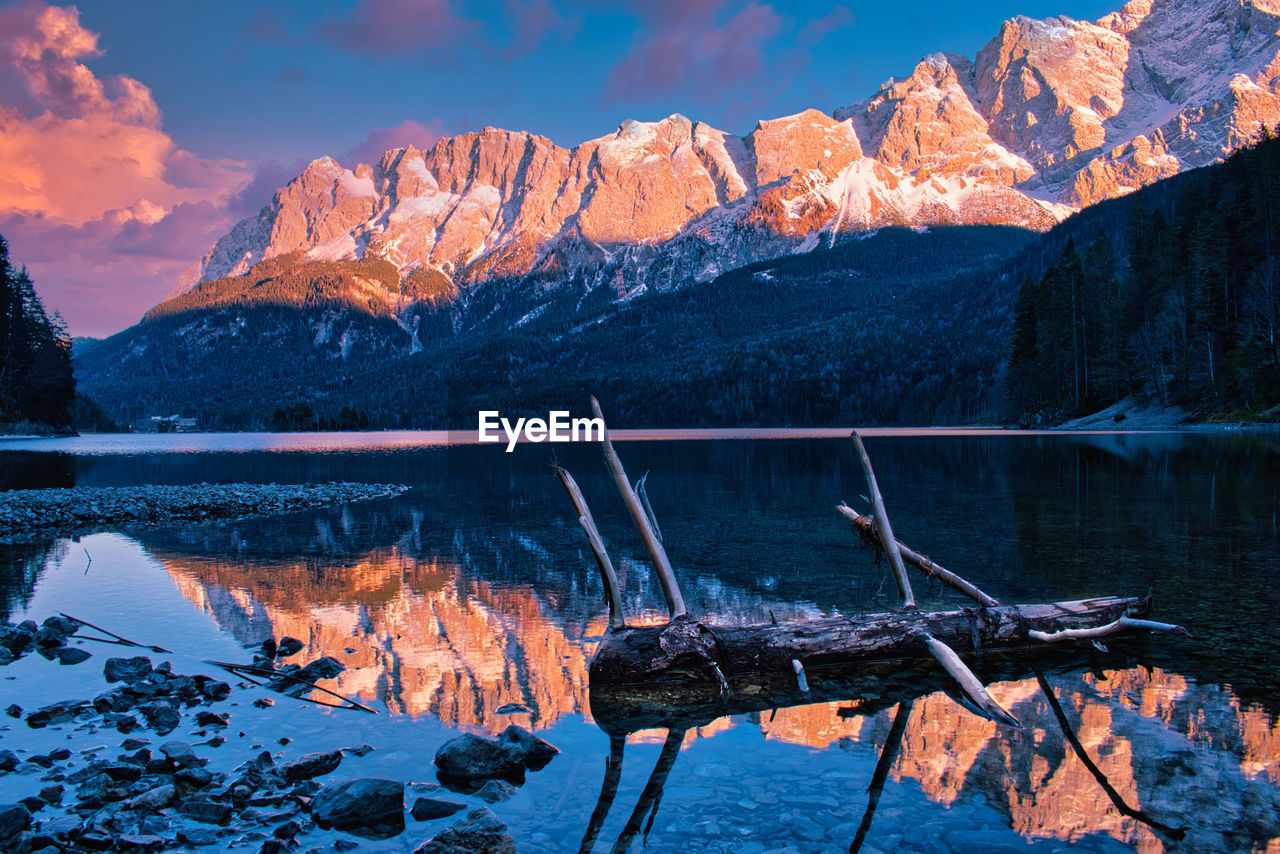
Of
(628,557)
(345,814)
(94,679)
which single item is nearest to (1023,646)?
(345,814)

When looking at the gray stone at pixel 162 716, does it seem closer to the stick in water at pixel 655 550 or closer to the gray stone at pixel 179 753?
the gray stone at pixel 179 753

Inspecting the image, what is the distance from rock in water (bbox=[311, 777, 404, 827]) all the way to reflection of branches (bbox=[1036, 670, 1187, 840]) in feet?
22.5

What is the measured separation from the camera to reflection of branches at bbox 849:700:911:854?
6.50 meters

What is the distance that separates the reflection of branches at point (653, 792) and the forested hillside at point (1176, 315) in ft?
242

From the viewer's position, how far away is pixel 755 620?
530 inches

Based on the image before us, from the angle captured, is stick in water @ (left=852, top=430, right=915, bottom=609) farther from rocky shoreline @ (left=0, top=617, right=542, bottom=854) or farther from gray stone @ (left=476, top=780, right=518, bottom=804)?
gray stone @ (left=476, top=780, right=518, bottom=804)

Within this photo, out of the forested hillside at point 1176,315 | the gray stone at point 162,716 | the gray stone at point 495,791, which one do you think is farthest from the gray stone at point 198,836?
the forested hillside at point 1176,315

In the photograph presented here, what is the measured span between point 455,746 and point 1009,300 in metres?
215

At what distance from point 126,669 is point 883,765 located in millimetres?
10734

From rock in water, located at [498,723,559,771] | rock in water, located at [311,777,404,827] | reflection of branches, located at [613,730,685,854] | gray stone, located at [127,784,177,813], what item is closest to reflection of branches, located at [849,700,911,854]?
reflection of branches, located at [613,730,685,854]

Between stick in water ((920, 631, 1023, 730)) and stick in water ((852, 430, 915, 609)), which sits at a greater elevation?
stick in water ((852, 430, 915, 609))

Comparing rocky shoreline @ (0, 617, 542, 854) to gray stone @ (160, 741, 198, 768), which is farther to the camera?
gray stone @ (160, 741, 198, 768)

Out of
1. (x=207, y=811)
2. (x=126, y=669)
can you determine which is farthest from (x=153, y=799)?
(x=126, y=669)

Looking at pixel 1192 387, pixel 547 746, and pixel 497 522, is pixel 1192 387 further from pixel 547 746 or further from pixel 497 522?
pixel 547 746
